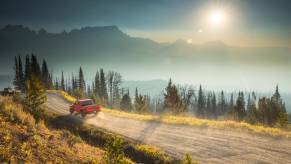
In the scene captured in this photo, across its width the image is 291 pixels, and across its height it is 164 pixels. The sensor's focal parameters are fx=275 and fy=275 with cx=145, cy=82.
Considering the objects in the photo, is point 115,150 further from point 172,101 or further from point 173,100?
point 173,100

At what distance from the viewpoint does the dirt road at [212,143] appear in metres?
14.6

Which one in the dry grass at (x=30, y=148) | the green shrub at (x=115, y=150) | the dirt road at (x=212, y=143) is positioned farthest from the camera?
the dirt road at (x=212, y=143)

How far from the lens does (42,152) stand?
42.4 feet

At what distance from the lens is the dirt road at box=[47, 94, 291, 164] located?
48.0 ft

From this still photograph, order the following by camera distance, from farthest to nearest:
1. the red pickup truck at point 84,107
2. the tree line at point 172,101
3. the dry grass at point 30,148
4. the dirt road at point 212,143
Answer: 1. the tree line at point 172,101
2. the red pickup truck at point 84,107
3. the dirt road at point 212,143
4. the dry grass at point 30,148

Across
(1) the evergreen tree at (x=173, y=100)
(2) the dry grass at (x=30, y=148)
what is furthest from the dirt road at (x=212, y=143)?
(1) the evergreen tree at (x=173, y=100)

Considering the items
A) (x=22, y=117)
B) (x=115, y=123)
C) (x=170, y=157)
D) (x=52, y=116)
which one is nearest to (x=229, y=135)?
(x=170, y=157)

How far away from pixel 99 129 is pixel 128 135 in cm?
368

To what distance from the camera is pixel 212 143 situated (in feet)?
59.3

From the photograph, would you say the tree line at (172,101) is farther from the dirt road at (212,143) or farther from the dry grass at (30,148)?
the dry grass at (30,148)

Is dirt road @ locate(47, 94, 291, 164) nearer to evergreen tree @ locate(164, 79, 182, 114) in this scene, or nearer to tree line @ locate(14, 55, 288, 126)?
tree line @ locate(14, 55, 288, 126)

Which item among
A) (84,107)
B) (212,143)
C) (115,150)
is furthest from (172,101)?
(115,150)

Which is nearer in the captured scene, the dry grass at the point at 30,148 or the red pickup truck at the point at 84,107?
the dry grass at the point at 30,148

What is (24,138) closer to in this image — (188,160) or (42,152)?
(42,152)
